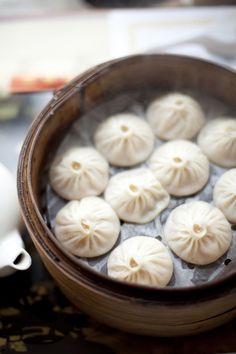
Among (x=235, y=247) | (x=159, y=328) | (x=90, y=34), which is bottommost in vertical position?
(x=159, y=328)

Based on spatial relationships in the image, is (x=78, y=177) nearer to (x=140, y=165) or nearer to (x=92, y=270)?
(x=140, y=165)

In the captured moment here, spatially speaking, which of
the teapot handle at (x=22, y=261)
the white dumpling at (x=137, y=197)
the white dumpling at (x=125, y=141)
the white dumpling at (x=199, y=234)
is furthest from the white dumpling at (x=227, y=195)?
the teapot handle at (x=22, y=261)

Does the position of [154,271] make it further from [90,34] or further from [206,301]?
[90,34]

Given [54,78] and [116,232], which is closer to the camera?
[116,232]

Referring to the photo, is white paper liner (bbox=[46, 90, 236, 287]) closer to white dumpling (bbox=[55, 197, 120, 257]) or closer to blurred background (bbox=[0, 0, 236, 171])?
white dumpling (bbox=[55, 197, 120, 257])

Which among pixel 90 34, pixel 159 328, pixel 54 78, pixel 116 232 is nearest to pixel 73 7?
pixel 90 34

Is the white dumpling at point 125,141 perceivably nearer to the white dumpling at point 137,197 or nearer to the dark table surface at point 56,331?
the white dumpling at point 137,197

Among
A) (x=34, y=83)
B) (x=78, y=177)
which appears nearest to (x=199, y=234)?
(x=78, y=177)
